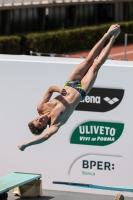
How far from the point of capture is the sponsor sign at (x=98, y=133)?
632 inches

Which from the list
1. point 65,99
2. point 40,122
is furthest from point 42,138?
point 65,99

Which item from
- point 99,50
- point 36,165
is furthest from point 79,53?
point 99,50

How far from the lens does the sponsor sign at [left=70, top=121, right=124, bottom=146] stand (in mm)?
16062

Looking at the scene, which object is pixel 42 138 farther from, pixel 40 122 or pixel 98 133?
pixel 98 133

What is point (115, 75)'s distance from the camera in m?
15.8

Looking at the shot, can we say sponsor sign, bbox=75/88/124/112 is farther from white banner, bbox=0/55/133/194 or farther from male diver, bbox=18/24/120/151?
male diver, bbox=18/24/120/151

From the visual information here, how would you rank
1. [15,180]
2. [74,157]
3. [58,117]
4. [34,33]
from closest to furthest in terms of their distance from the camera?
[58,117] < [15,180] < [74,157] < [34,33]

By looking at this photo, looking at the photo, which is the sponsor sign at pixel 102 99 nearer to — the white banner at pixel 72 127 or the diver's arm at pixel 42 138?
the white banner at pixel 72 127

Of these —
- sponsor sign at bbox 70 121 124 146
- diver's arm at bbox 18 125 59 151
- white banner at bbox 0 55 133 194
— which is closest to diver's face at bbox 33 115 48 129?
diver's arm at bbox 18 125 59 151

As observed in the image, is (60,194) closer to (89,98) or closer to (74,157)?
(74,157)

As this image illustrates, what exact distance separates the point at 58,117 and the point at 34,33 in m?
24.3

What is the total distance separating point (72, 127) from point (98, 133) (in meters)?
0.64

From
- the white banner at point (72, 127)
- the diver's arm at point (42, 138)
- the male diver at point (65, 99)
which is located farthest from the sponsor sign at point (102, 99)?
the diver's arm at point (42, 138)

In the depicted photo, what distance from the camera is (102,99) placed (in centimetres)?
1600
